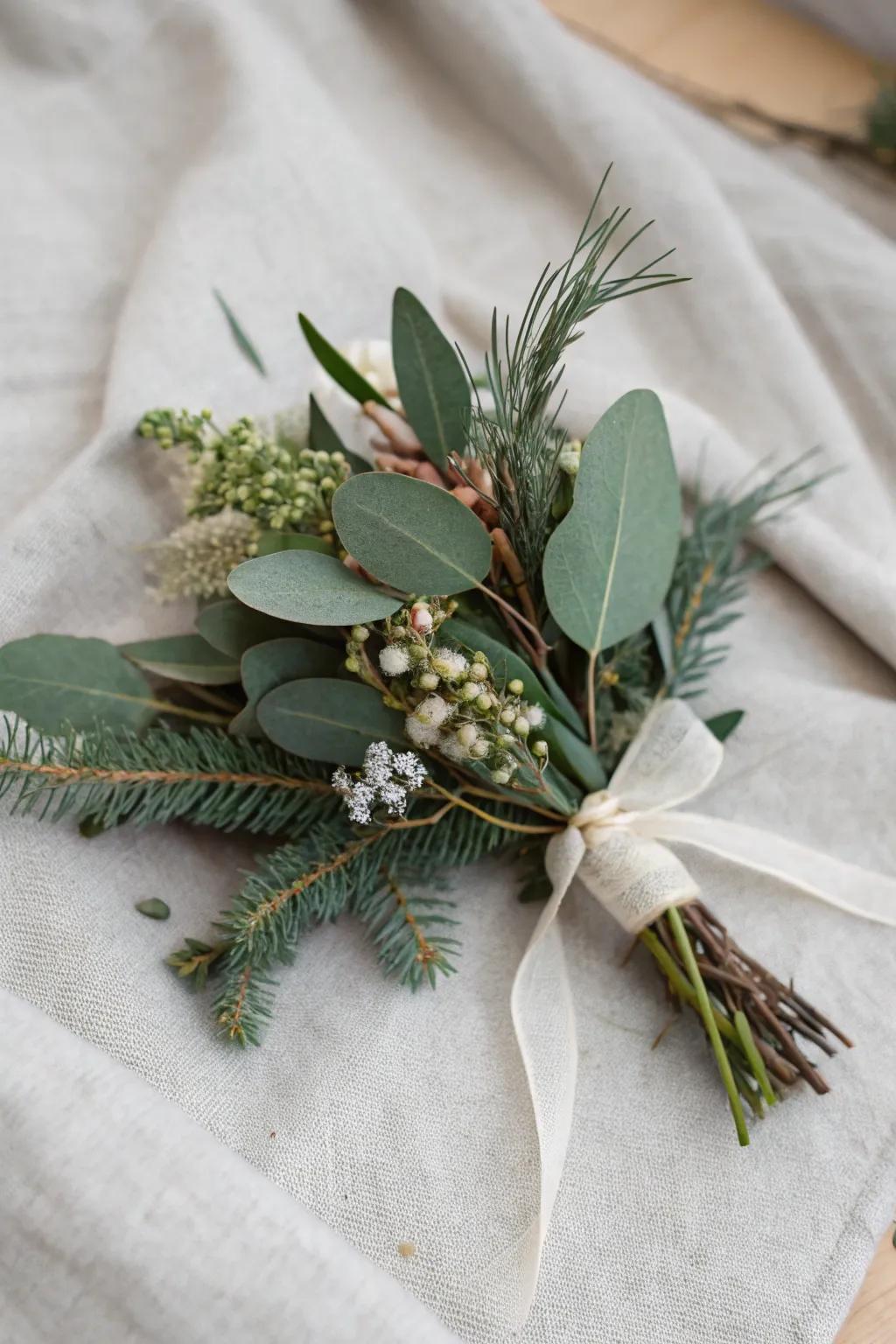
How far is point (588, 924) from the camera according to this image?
2.14 ft

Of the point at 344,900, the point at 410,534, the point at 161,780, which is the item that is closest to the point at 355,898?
the point at 344,900

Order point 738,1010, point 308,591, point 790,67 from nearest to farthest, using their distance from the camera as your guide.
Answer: point 308,591 < point 738,1010 < point 790,67

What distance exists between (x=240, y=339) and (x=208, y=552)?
219mm

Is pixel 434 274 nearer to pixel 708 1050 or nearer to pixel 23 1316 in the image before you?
pixel 708 1050

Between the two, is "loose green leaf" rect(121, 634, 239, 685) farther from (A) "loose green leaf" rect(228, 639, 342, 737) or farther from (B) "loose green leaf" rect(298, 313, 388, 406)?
(B) "loose green leaf" rect(298, 313, 388, 406)

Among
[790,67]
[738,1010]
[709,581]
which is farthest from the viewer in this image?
[790,67]

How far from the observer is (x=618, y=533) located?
58 centimetres

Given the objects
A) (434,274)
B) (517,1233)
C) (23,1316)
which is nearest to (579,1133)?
(517,1233)

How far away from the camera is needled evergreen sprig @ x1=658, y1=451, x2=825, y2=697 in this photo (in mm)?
696

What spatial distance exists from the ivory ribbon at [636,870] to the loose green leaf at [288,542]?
218 mm

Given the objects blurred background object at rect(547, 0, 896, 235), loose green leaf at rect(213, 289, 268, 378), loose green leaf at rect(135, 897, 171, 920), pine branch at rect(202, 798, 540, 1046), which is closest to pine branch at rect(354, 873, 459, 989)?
pine branch at rect(202, 798, 540, 1046)

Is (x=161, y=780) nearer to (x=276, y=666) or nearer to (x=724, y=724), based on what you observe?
(x=276, y=666)

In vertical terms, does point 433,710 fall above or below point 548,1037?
above

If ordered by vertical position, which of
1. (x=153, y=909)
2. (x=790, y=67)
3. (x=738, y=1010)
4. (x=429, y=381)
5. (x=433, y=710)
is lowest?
(x=153, y=909)
